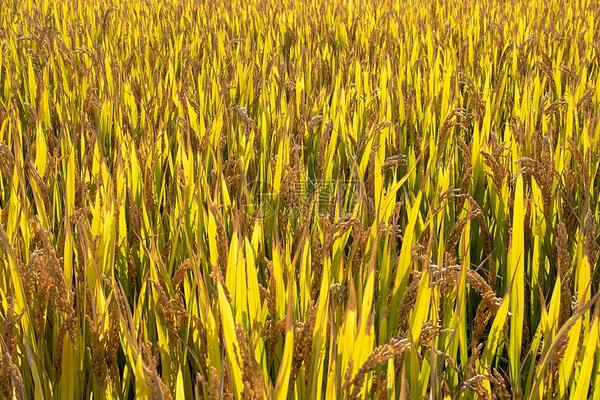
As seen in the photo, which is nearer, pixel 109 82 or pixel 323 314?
pixel 323 314

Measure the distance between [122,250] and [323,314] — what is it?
49 centimetres

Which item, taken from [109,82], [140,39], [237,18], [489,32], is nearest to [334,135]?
[109,82]

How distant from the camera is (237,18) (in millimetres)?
3771

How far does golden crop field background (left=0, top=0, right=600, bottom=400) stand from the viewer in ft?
2.50

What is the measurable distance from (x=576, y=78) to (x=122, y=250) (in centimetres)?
149

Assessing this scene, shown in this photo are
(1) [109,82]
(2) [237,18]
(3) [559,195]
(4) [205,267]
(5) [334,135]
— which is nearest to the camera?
(4) [205,267]

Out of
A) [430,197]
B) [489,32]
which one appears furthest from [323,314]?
[489,32]

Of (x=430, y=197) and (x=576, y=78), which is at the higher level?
(x=576, y=78)

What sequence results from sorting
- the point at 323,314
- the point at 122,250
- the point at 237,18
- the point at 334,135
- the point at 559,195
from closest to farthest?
the point at 323,314 < the point at 122,250 < the point at 559,195 < the point at 334,135 < the point at 237,18

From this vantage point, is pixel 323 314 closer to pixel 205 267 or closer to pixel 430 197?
pixel 205 267

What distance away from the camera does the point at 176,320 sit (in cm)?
85

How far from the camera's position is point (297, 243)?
1075 mm

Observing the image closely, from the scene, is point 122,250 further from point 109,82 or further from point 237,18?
point 237,18

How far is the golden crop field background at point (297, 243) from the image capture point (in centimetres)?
76
